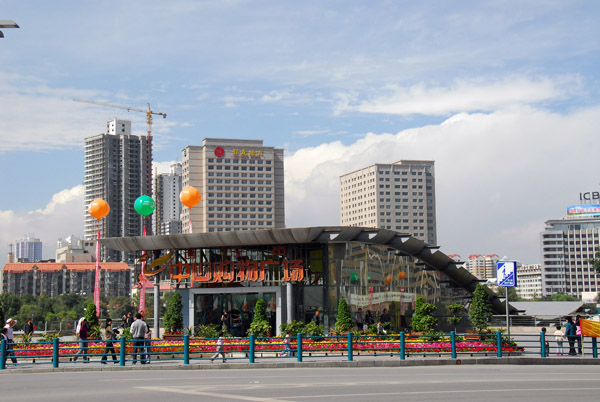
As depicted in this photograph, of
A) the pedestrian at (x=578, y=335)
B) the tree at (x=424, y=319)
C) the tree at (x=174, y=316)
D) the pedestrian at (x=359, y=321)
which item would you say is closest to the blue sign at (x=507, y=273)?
the pedestrian at (x=578, y=335)

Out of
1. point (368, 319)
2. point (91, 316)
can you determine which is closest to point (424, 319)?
point (368, 319)

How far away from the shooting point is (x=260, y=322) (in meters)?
36.4

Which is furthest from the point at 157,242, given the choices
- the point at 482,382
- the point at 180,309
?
the point at 482,382

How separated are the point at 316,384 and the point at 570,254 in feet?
589

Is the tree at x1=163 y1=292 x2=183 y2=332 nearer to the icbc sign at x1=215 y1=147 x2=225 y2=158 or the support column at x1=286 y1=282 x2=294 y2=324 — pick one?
the support column at x1=286 y1=282 x2=294 y2=324

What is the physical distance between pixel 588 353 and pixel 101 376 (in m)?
18.7

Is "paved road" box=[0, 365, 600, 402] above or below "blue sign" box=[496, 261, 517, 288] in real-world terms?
below

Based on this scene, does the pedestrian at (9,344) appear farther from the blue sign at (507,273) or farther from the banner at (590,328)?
the banner at (590,328)

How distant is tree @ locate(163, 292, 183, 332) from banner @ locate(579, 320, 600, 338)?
22735mm

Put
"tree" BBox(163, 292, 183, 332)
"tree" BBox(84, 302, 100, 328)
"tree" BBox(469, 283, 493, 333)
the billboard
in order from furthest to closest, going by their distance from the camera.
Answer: the billboard < "tree" BBox(163, 292, 183, 332) < "tree" BBox(469, 283, 493, 333) < "tree" BBox(84, 302, 100, 328)

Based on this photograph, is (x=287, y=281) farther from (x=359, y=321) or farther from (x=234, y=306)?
(x=359, y=321)

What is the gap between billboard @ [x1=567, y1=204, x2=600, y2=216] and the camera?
18088cm

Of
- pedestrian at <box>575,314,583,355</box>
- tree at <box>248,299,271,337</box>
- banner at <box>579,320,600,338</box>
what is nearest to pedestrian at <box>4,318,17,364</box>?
tree at <box>248,299,271,337</box>

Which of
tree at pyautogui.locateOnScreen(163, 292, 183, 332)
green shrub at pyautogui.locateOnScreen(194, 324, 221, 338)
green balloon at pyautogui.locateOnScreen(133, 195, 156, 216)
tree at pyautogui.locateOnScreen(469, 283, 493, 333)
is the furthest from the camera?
tree at pyautogui.locateOnScreen(163, 292, 183, 332)
